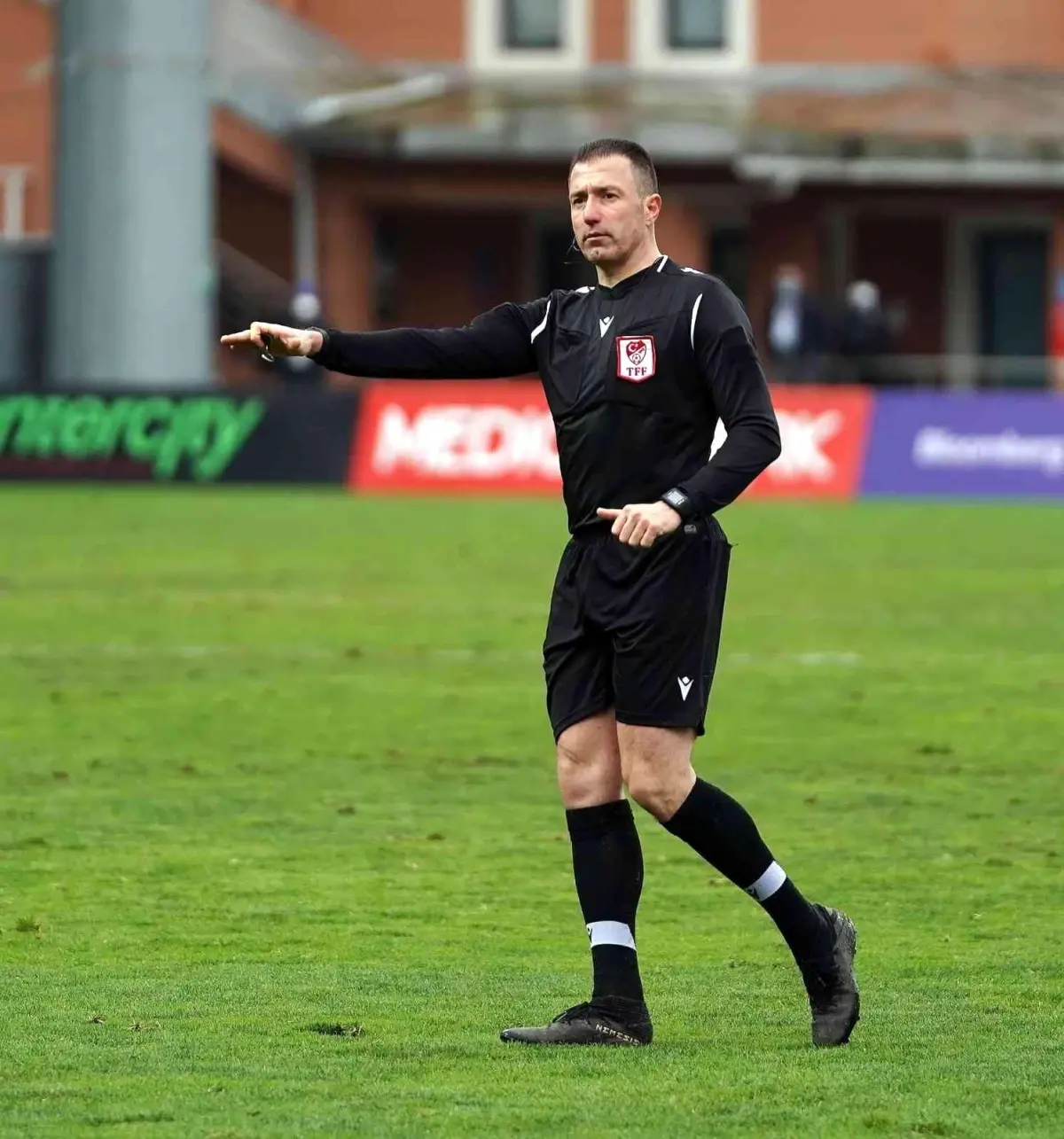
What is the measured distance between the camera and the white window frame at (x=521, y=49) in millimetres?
46719

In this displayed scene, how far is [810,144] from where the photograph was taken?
41.4 m

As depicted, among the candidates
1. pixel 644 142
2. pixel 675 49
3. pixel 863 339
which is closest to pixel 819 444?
pixel 863 339

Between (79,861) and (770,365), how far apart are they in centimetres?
3098

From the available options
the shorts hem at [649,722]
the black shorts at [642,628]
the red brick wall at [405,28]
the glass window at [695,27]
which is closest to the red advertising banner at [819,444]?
the glass window at [695,27]

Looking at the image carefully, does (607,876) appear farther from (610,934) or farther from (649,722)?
(649,722)

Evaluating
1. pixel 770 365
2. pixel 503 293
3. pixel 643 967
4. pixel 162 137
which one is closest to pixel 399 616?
pixel 643 967

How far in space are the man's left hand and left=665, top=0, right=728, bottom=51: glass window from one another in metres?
41.3

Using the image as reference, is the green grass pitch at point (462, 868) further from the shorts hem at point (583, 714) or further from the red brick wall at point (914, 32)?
the red brick wall at point (914, 32)

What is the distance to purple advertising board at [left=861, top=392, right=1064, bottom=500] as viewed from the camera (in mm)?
28984

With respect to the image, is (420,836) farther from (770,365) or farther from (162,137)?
(770,365)

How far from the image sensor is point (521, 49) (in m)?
47.0

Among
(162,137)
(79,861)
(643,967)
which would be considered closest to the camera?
(643,967)

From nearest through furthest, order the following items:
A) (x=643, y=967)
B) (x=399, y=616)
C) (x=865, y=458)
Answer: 1. (x=643, y=967)
2. (x=399, y=616)
3. (x=865, y=458)

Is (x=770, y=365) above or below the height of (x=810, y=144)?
below
